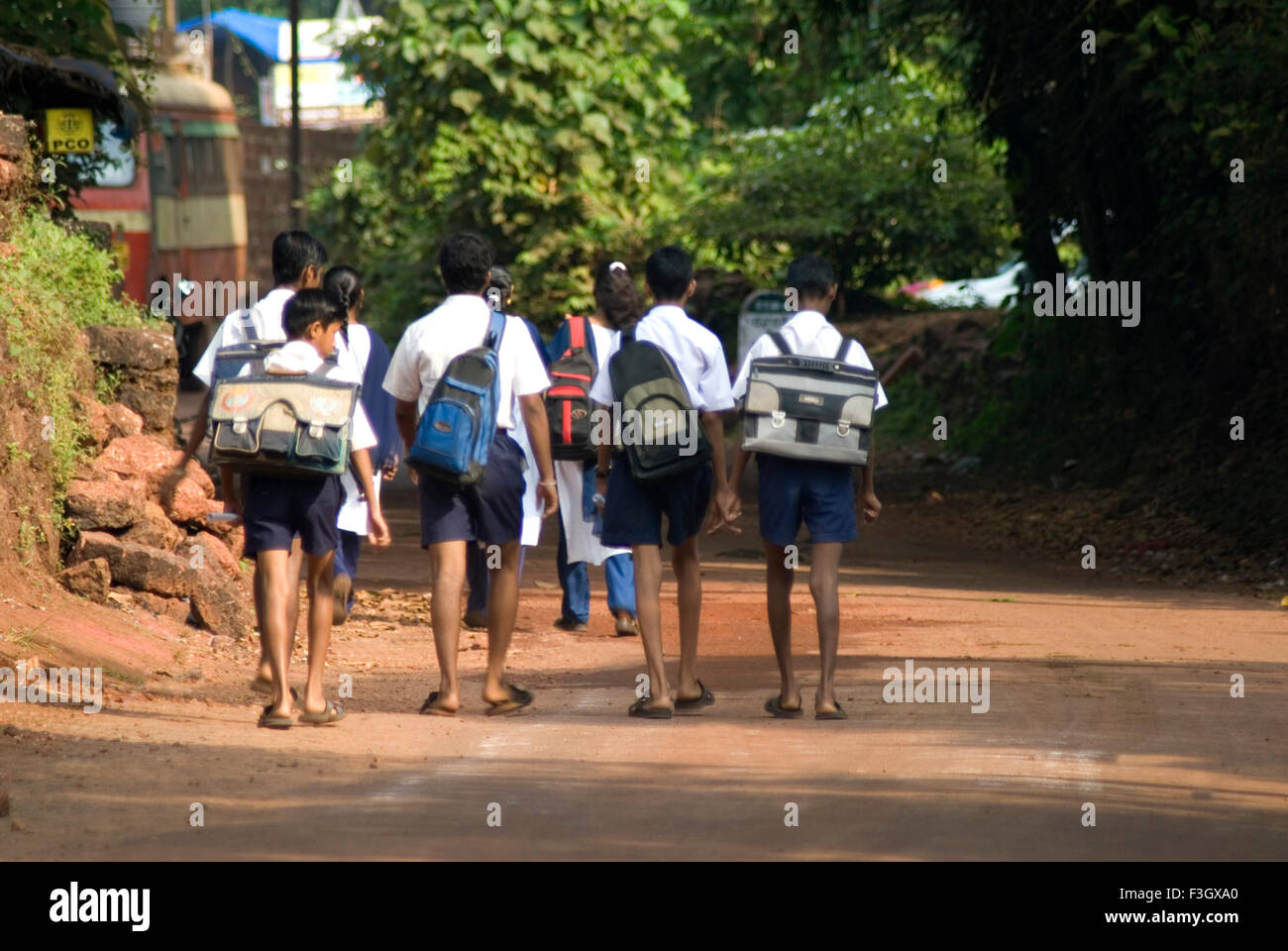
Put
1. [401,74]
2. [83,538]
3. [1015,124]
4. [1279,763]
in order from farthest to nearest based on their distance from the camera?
[401,74] < [1015,124] < [83,538] < [1279,763]

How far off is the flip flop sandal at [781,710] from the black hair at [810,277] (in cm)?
166

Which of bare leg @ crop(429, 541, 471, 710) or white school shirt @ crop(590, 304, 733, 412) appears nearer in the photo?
bare leg @ crop(429, 541, 471, 710)

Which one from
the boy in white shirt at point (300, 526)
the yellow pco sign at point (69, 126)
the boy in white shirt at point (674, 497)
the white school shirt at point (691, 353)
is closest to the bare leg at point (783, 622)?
the boy in white shirt at point (674, 497)

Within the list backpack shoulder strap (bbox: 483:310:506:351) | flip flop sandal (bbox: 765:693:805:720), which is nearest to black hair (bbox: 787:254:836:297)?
backpack shoulder strap (bbox: 483:310:506:351)

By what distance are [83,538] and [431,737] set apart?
2667 mm

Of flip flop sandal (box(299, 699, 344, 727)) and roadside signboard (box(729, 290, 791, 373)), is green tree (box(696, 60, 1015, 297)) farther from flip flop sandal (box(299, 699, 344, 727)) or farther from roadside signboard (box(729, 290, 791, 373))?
flip flop sandal (box(299, 699, 344, 727))

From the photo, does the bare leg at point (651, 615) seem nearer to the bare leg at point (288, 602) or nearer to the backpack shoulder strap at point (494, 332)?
the backpack shoulder strap at point (494, 332)

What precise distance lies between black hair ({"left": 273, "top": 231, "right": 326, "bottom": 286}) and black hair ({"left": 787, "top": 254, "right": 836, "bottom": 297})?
2039 millimetres

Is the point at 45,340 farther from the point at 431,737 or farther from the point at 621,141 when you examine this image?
the point at 621,141

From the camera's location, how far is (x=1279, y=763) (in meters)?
6.09

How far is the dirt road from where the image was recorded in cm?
500

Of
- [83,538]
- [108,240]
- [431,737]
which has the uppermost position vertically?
[108,240]

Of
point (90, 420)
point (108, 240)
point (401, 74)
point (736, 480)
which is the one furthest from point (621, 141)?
point (736, 480)

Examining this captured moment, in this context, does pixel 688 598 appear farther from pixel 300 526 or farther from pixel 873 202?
pixel 873 202
